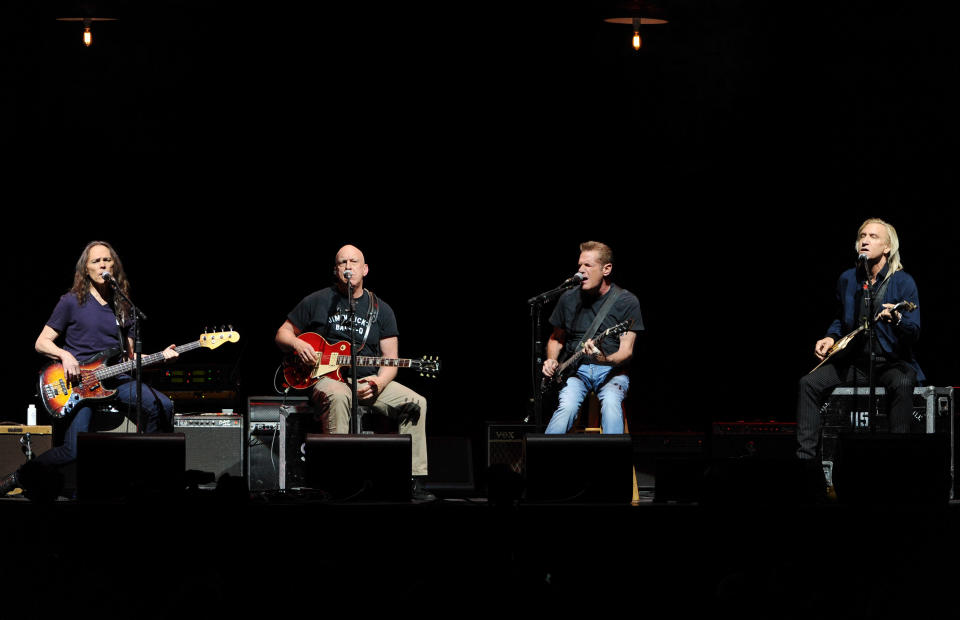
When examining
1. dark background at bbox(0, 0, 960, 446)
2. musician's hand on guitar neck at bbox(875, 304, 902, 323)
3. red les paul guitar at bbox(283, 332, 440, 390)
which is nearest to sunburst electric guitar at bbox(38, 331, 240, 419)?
red les paul guitar at bbox(283, 332, 440, 390)

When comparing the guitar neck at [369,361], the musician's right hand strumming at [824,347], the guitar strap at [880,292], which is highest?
the guitar strap at [880,292]

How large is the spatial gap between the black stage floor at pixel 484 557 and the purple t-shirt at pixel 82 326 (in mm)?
2833

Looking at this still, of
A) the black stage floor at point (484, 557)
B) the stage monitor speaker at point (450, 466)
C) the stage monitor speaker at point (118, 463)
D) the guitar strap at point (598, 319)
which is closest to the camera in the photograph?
the black stage floor at point (484, 557)

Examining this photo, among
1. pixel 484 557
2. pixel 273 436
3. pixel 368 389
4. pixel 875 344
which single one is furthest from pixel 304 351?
pixel 875 344

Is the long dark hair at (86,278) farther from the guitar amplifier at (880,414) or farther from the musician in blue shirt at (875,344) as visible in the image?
the guitar amplifier at (880,414)

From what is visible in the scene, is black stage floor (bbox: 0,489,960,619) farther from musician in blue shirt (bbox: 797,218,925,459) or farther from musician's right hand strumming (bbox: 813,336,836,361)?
musician's right hand strumming (bbox: 813,336,836,361)

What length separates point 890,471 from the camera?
193 inches

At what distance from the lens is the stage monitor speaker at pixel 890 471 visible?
193 inches

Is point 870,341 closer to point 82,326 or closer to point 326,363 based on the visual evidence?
point 326,363

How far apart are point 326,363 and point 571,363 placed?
1.62 m

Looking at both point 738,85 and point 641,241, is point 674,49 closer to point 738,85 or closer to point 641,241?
point 738,85

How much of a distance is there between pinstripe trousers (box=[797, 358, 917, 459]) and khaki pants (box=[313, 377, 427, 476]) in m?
2.39

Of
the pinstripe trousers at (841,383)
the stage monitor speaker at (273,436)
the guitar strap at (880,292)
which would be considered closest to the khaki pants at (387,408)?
the stage monitor speaker at (273,436)

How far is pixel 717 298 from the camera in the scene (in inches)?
351
